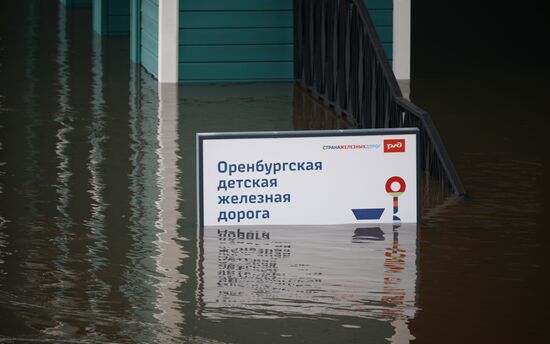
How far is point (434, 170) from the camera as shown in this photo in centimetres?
1153

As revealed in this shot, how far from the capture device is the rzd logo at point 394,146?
9.97 metres

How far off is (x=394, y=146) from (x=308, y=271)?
163cm

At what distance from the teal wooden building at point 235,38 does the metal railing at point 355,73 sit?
30cm

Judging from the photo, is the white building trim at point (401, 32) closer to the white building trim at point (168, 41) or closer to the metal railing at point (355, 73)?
the metal railing at point (355, 73)

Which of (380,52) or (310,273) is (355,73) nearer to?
(380,52)

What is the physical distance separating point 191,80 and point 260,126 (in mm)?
3152

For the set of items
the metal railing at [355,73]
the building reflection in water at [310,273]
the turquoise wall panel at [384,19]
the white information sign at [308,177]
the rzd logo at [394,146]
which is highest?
the turquoise wall panel at [384,19]

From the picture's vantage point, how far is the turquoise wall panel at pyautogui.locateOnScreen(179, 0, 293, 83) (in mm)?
16719

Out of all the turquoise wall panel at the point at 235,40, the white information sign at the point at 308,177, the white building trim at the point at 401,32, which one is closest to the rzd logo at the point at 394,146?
the white information sign at the point at 308,177

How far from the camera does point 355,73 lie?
14188mm

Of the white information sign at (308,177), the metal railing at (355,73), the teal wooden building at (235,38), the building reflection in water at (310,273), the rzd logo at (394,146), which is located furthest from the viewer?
the teal wooden building at (235,38)

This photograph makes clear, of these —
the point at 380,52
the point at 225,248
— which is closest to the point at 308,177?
the point at 225,248

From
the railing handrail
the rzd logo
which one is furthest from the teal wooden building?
the rzd logo

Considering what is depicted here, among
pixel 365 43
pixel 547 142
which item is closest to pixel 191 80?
pixel 365 43
